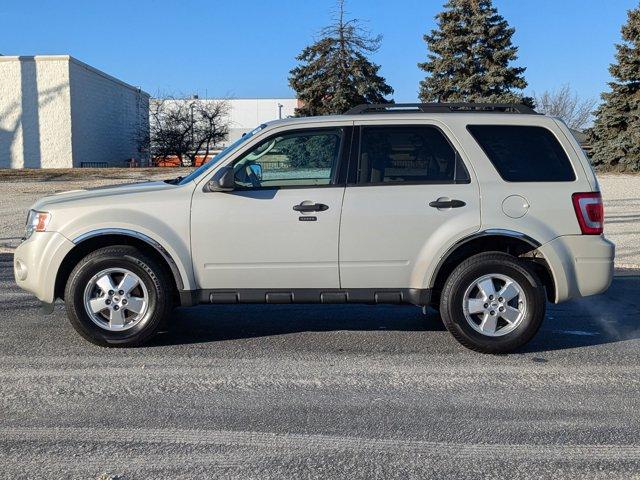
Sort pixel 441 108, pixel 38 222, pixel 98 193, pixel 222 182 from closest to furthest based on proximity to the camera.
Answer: pixel 222 182 < pixel 38 222 < pixel 98 193 < pixel 441 108

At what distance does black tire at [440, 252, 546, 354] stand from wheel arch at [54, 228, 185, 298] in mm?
2226

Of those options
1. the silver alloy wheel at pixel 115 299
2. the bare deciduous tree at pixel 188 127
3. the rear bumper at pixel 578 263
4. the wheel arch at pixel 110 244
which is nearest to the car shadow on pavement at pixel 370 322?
the silver alloy wheel at pixel 115 299

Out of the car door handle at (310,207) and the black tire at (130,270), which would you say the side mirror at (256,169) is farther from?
the black tire at (130,270)

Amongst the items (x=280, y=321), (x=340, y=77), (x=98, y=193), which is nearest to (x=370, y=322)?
(x=280, y=321)

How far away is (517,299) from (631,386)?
109 cm

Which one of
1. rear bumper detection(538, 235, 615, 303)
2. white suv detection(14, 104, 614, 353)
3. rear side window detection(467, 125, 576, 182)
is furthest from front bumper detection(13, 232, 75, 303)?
rear bumper detection(538, 235, 615, 303)

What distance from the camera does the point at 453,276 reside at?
5.45 m

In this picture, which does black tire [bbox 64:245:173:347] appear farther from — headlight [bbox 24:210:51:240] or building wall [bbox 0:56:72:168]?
building wall [bbox 0:56:72:168]

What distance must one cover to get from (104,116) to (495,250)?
46.7 m

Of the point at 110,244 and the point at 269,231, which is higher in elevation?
the point at 269,231

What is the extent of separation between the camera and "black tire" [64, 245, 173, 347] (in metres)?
5.42

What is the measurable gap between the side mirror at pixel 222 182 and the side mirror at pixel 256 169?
0.19 metres

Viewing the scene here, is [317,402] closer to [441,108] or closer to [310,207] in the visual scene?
[310,207]

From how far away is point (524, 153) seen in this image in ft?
18.2
